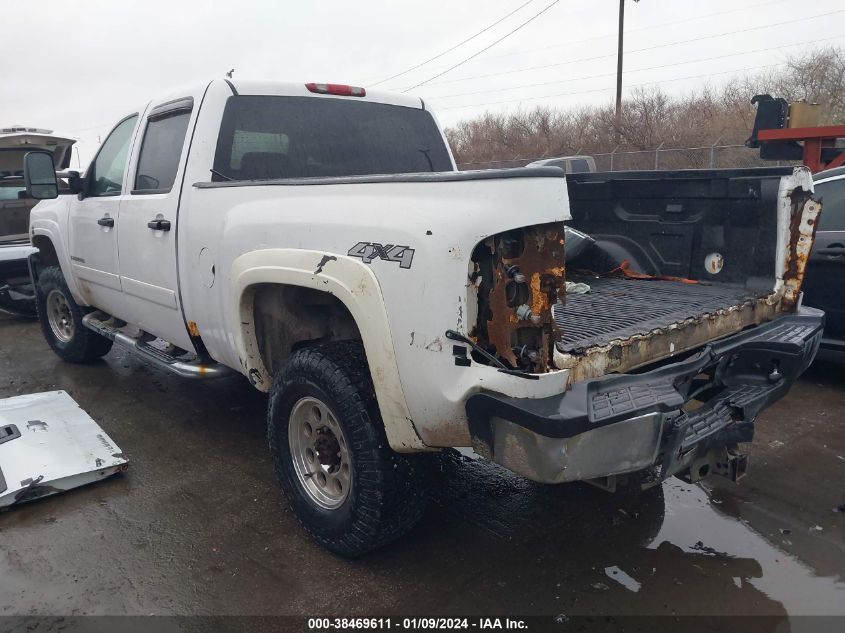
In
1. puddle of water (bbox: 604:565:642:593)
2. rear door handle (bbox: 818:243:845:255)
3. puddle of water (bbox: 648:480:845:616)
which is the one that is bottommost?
puddle of water (bbox: 648:480:845:616)

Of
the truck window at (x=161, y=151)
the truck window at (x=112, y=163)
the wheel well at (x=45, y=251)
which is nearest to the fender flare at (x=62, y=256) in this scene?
the wheel well at (x=45, y=251)

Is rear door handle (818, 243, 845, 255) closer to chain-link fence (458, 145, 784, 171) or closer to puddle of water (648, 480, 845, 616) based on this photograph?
puddle of water (648, 480, 845, 616)

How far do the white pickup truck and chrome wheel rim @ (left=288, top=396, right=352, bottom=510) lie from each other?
0.01 m

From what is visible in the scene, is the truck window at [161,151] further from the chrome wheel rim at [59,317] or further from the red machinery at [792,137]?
the red machinery at [792,137]

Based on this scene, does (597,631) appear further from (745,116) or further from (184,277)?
(745,116)

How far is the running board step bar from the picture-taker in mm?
3828

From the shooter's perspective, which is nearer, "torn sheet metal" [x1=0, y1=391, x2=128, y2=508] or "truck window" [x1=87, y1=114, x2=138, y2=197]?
"torn sheet metal" [x1=0, y1=391, x2=128, y2=508]

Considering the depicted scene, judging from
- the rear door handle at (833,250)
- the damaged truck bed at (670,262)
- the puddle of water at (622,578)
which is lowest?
the puddle of water at (622,578)

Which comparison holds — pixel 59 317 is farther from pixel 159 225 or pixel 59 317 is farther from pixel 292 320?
pixel 292 320

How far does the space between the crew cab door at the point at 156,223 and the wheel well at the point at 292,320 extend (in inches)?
28.4

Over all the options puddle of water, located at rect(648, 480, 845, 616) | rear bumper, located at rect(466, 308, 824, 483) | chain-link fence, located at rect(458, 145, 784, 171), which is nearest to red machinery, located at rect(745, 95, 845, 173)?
puddle of water, located at rect(648, 480, 845, 616)

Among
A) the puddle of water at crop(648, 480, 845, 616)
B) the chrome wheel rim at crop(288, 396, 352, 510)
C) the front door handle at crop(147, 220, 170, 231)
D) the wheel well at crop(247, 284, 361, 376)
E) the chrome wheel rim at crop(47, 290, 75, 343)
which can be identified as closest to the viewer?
the puddle of water at crop(648, 480, 845, 616)

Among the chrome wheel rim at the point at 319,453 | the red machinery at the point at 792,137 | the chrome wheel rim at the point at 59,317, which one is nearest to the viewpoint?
the chrome wheel rim at the point at 319,453

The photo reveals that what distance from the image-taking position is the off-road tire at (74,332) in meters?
5.68
